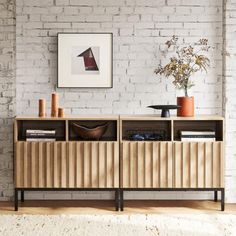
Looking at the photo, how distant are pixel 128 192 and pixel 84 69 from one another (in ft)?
4.40

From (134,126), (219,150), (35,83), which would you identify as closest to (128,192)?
(134,126)

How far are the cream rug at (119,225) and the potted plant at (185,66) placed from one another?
1.08m

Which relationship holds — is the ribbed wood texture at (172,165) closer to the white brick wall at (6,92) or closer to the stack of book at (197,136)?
the stack of book at (197,136)

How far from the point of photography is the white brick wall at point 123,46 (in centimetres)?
579

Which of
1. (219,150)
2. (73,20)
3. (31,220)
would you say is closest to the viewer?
(31,220)

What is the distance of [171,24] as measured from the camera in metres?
5.80

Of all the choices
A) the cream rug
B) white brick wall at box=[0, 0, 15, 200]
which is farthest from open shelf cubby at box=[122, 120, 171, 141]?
white brick wall at box=[0, 0, 15, 200]

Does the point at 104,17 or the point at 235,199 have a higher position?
the point at 104,17

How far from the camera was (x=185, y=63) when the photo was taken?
228 inches

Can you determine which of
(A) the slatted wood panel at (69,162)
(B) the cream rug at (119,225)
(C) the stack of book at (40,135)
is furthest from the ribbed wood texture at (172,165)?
(C) the stack of book at (40,135)

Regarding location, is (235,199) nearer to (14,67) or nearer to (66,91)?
(66,91)

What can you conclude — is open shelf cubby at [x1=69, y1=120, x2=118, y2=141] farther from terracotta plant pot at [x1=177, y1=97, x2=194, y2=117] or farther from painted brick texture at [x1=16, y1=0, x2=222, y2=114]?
terracotta plant pot at [x1=177, y1=97, x2=194, y2=117]

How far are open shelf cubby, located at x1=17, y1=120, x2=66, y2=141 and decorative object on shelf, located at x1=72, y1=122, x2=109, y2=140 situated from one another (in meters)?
0.22

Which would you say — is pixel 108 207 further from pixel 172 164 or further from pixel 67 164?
pixel 172 164
